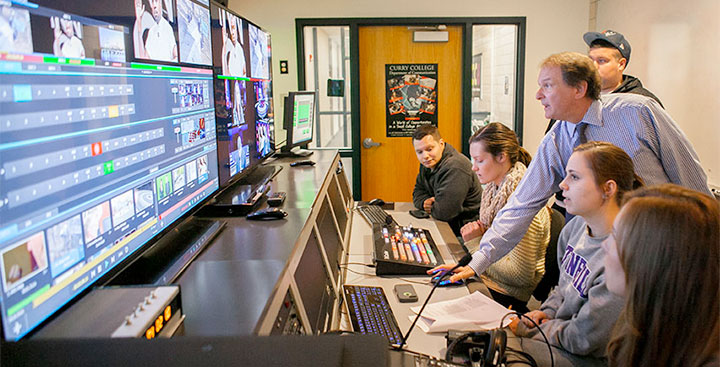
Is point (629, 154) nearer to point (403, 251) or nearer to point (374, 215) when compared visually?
point (403, 251)

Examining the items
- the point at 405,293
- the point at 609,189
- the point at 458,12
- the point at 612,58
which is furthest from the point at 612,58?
the point at 458,12

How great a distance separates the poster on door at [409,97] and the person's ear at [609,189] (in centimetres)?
307

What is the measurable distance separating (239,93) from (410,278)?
95 centimetres

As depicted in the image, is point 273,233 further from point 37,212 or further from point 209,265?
point 37,212

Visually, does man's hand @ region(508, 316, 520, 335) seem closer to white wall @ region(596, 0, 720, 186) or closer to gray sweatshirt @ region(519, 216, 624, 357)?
gray sweatshirt @ region(519, 216, 624, 357)

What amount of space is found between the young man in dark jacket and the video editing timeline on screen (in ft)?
1.79

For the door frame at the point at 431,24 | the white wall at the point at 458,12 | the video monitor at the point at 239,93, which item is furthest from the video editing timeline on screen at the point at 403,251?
the white wall at the point at 458,12

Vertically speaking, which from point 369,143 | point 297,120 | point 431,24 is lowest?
point 369,143

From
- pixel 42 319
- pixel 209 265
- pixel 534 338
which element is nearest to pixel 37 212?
pixel 42 319

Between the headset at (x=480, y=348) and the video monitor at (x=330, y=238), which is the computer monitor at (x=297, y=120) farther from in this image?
the headset at (x=480, y=348)

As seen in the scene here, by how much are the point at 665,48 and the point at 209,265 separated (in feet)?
11.1

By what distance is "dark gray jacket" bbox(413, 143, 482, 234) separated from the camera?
9.64 ft

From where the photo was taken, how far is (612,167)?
5.68ft

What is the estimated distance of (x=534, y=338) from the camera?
165cm
